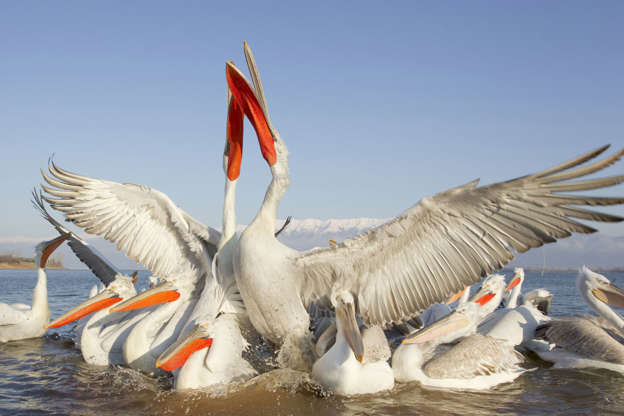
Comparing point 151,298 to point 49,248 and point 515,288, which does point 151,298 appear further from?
point 515,288

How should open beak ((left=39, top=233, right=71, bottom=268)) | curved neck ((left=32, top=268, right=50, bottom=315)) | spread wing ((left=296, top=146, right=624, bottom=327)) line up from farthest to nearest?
open beak ((left=39, top=233, right=71, bottom=268)) < curved neck ((left=32, top=268, right=50, bottom=315)) < spread wing ((left=296, top=146, right=624, bottom=327))

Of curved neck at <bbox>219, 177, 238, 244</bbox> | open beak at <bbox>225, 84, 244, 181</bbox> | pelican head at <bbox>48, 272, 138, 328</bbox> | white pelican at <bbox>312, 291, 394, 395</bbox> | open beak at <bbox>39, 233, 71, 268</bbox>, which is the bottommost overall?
white pelican at <bbox>312, 291, 394, 395</bbox>

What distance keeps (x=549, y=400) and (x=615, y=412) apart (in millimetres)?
452

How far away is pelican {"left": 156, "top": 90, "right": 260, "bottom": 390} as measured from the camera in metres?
3.80

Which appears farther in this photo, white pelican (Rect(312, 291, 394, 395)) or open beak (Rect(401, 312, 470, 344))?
open beak (Rect(401, 312, 470, 344))

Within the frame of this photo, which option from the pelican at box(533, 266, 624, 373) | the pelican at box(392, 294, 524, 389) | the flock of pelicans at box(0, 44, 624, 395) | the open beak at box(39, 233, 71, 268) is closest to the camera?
the flock of pelicans at box(0, 44, 624, 395)

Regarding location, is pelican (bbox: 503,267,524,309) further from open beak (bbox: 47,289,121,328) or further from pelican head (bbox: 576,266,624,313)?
open beak (bbox: 47,289,121,328)

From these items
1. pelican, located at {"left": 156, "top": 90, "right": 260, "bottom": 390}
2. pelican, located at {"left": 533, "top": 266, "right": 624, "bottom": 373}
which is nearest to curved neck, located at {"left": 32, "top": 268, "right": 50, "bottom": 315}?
pelican, located at {"left": 156, "top": 90, "right": 260, "bottom": 390}

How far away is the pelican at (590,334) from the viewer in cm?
454

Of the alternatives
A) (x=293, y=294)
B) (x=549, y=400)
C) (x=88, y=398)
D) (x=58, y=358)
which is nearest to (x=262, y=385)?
(x=293, y=294)

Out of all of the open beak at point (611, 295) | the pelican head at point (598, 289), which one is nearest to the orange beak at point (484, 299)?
the pelican head at point (598, 289)

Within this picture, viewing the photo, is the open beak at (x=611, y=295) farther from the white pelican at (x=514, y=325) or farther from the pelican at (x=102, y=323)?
the pelican at (x=102, y=323)

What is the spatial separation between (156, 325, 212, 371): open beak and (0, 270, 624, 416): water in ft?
0.72

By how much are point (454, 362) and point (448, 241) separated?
3.89ft
